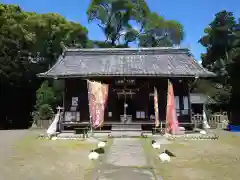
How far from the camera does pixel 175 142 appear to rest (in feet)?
53.1

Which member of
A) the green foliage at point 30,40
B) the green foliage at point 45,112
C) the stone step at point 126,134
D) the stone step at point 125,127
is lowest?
the stone step at point 126,134

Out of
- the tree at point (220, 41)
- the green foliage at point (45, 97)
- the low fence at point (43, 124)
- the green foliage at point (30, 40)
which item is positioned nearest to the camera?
the low fence at point (43, 124)

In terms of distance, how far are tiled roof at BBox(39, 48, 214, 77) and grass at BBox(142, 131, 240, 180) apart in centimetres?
610

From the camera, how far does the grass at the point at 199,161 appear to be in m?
9.00

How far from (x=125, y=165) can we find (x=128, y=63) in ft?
43.0

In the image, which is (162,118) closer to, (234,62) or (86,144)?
(86,144)

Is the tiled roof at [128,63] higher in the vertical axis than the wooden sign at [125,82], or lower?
higher

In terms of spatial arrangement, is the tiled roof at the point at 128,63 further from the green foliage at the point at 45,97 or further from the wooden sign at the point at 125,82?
the green foliage at the point at 45,97

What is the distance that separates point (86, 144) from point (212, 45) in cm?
3339

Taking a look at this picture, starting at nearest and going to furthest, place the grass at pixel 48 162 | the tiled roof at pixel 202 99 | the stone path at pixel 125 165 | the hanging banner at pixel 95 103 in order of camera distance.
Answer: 1. the stone path at pixel 125 165
2. the grass at pixel 48 162
3. the hanging banner at pixel 95 103
4. the tiled roof at pixel 202 99

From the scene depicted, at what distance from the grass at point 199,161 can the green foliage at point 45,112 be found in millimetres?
15764

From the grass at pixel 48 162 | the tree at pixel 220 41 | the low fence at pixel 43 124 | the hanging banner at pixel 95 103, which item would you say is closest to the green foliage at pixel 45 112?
the low fence at pixel 43 124

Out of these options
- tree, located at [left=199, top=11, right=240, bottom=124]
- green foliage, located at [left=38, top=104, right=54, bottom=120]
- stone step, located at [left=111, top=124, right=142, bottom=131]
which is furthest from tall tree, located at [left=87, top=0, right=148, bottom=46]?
stone step, located at [left=111, top=124, right=142, bottom=131]

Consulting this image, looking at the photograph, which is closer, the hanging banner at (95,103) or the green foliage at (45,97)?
the hanging banner at (95,103)
